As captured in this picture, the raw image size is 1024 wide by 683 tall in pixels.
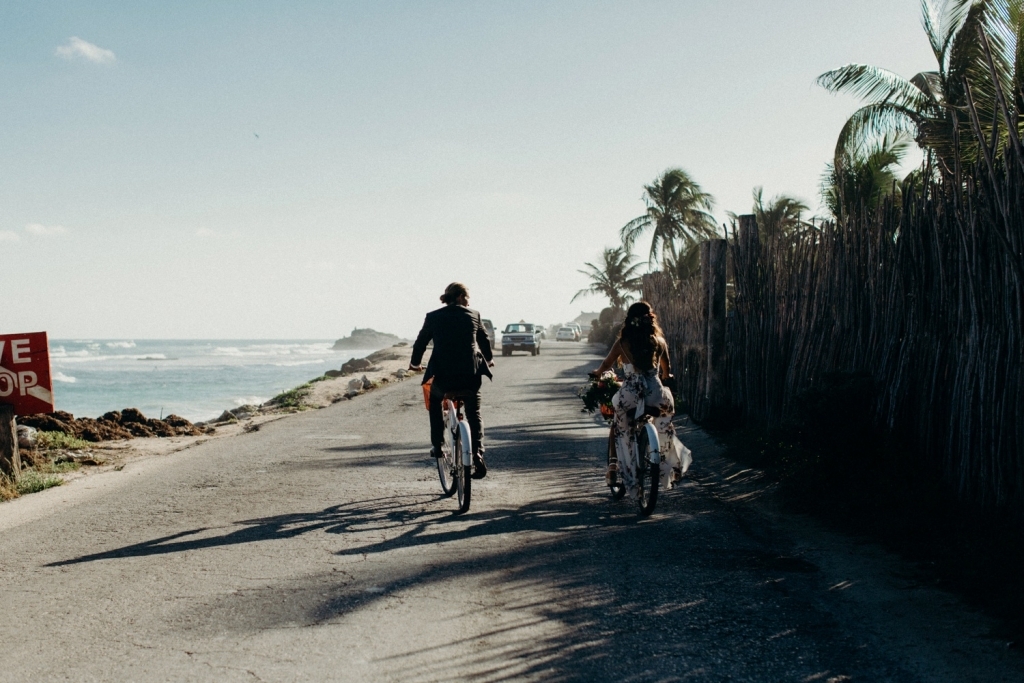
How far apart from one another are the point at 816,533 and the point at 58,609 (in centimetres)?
514

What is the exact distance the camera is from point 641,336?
7.28 metres

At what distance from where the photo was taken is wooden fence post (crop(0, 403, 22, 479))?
8714 mm

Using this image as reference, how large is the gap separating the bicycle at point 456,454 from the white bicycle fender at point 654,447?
1495 mm

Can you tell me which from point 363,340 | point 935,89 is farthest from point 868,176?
point 363,340

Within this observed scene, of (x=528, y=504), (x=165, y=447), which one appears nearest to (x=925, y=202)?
(x=528, y=504)

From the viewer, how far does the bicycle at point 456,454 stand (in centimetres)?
728

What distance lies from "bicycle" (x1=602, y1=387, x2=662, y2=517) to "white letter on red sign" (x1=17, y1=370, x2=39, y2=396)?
6136 millimetres

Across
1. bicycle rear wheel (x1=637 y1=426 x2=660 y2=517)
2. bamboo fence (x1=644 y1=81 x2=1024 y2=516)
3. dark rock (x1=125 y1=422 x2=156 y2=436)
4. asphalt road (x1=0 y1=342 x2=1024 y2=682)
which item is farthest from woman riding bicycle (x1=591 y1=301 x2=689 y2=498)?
dark rock (x1=125 y1=422 x2=156 y2=436)

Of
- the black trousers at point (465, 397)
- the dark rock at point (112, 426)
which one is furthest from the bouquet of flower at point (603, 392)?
the dark rock at point (112, 426)

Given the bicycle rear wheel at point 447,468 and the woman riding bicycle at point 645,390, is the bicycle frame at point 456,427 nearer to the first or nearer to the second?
the bicycle rear wheel at point 447,468

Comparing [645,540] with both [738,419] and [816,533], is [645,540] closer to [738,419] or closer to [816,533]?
[816,533]

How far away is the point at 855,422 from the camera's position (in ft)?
23.6

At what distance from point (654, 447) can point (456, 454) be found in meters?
1.74

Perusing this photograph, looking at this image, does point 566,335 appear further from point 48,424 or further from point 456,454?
point 456,454
